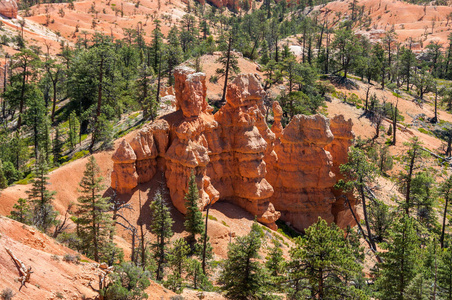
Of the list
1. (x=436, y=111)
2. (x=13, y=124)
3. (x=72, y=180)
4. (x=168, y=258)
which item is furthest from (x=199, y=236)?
(x=436, y=111)

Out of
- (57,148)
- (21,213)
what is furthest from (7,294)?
(57,148)

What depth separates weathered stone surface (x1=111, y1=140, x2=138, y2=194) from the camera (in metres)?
37.6

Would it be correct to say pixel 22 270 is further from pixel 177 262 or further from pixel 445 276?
pixel 445 276

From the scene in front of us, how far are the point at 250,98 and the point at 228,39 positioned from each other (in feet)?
83.3

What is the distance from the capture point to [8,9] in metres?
131

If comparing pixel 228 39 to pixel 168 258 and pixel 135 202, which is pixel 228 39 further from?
pixel 168 258

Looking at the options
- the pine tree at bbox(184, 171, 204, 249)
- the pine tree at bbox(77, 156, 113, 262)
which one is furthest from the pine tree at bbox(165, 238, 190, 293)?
the pine tree at bbox(77, 156, 113, 262)

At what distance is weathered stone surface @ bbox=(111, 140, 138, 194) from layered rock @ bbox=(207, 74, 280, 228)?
327 inches

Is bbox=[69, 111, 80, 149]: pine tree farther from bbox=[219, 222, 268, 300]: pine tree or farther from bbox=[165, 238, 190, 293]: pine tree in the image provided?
bbox=[219, 222, 268, 300]: pine tree

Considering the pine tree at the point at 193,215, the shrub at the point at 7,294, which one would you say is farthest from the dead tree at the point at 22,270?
the pine tree at the point at 193,215

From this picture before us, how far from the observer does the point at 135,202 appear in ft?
124

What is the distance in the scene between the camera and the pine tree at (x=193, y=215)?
→ 3481 cm

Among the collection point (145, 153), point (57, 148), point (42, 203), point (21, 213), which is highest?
point (145, 153)

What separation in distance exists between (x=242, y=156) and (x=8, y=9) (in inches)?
4977
